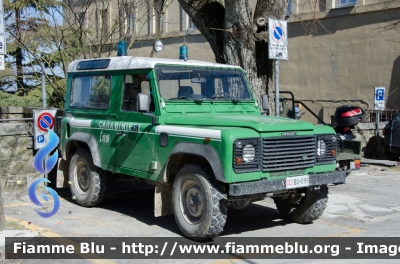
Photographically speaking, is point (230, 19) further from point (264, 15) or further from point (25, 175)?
point (25, 175)

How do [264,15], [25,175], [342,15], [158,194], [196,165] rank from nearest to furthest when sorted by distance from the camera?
1. [196,165]
2. [158,194]
3. [25,175]
4. [264,15]
5. [342,15]

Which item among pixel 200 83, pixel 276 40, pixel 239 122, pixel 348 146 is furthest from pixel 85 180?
pixel 348 146

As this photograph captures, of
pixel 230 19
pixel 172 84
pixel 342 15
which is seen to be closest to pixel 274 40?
pixel 230 19

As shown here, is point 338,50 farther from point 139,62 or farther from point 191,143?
point 191,143

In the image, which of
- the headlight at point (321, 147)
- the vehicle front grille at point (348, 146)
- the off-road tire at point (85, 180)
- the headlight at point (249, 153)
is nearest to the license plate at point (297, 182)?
the headlight at point (321, 147)

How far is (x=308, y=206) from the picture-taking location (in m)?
7.03

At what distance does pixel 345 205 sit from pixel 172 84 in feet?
11.6

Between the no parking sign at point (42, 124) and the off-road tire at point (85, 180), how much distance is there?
613 mm

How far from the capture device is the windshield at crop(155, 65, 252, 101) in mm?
7086

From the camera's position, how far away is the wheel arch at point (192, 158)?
5.84 metres

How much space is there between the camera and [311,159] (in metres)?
6.46

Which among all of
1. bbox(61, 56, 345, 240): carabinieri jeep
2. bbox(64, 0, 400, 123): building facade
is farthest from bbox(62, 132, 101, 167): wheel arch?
bbox(64, 0, 400, 123): building facade

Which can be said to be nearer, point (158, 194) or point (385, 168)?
point (158, 194)

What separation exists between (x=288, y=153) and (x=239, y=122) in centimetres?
70
